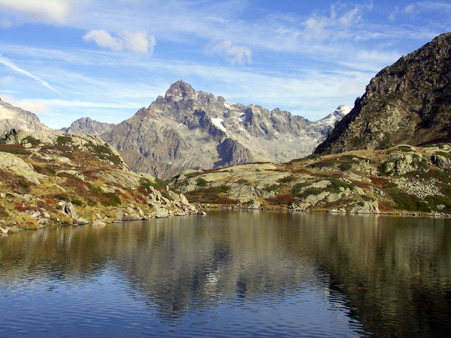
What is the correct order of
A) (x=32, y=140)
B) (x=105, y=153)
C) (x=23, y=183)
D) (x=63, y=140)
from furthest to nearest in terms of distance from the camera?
1. (x=105, y=153)
2. (x=63, y=140)
3. (x=32, y=140)
4. (x=23, y=183)

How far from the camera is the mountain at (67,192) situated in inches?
3250

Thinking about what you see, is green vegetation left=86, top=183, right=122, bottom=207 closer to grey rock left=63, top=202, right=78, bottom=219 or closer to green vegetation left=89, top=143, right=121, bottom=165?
grey rock left=63, top=202, right=78, bottom=219

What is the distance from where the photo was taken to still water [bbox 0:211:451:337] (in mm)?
31469

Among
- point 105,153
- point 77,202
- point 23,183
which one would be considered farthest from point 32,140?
point 23,183

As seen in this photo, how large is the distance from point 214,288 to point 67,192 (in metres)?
67.4

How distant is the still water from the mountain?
10.6 m

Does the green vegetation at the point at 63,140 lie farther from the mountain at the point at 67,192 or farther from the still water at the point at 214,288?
the still water at the point at 214,288

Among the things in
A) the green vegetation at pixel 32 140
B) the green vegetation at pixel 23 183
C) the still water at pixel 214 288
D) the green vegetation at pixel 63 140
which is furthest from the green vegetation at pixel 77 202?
the green vegetation at pixel 63 140

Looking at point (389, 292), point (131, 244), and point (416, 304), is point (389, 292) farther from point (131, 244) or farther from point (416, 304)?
point (131, 244)

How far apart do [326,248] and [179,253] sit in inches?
1138

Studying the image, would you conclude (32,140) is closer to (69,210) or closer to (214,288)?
(69,210)

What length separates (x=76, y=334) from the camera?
1142 inches

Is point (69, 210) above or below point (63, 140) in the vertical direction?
below

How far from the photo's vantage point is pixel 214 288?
1688 inches
